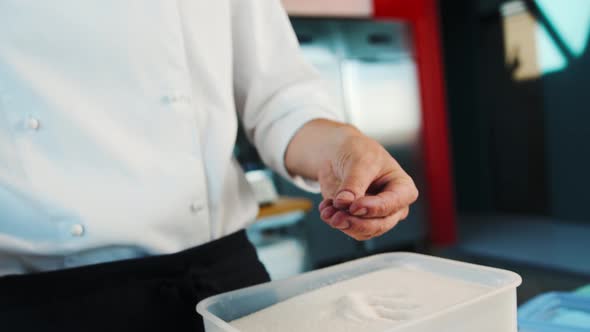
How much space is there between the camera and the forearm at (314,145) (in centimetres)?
57

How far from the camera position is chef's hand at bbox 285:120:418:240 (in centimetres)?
41

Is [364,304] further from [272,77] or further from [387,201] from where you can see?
[272,77]

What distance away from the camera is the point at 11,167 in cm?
51

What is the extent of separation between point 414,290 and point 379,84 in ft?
10.1

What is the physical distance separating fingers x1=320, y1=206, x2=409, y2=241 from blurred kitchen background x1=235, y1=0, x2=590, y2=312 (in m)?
1.86

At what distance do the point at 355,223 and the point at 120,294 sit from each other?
27 cm

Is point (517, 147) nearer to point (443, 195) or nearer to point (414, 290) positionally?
point (443, 195)

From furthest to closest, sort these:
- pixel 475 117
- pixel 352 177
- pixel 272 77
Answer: pixel 475 117
pixel 272 77
pixel 352 177

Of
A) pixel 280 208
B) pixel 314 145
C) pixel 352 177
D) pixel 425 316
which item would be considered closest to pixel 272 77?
pixel 314 145

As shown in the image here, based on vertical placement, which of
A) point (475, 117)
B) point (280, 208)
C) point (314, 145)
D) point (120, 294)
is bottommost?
point (475, 117)

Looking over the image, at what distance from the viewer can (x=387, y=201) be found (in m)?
0.43

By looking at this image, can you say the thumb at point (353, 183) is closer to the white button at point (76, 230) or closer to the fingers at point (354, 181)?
the fingers at point (354, 181)

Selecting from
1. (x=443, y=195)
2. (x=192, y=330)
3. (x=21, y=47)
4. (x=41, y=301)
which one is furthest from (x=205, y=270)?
(x=443, y=195)

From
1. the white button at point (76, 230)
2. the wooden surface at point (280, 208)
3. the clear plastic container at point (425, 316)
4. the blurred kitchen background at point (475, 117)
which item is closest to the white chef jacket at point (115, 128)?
the white button at point (76, 230)
